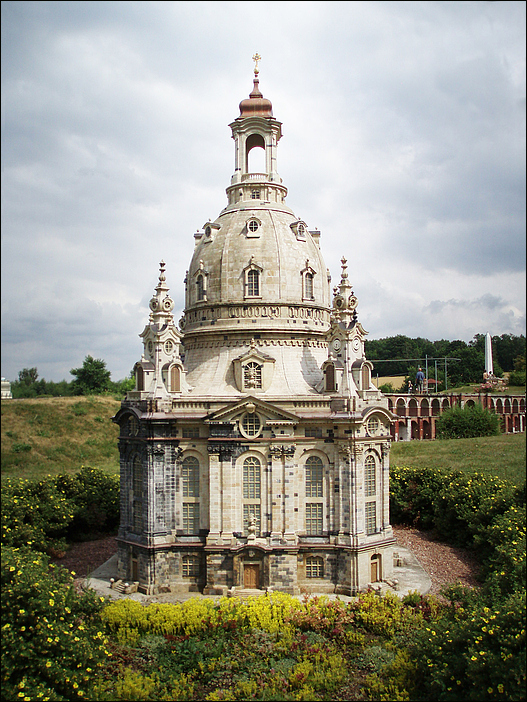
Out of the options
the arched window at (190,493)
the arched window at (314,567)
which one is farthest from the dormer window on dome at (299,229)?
the arched window at (314,567)

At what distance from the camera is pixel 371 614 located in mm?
30891

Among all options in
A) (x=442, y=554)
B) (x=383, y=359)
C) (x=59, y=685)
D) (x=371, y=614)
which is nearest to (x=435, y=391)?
(x=383, y=359)

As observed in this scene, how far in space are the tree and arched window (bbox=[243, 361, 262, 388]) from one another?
8116 cm

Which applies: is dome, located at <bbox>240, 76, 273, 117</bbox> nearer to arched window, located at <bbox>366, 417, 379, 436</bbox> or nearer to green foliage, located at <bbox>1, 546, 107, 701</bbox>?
arched window, located at <bbox>366, 417, 379, 436</bbox>

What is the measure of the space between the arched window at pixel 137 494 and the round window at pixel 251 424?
7739 millimetres

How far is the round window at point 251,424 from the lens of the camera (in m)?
37.4

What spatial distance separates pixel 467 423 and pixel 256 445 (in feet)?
201

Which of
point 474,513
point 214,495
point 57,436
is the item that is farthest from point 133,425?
point 57,436

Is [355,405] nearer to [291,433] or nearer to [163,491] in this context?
[291,433]

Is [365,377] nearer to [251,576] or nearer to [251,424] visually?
[251,424]

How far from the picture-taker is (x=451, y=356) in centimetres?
11912

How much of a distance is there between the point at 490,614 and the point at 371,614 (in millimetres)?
8811

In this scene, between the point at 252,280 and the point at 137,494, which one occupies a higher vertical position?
the point at 252,280

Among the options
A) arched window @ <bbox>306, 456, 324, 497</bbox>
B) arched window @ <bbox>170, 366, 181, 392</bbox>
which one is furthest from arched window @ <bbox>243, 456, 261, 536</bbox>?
arched window @ <bbox>170, 366, 181, 392</bbox>
